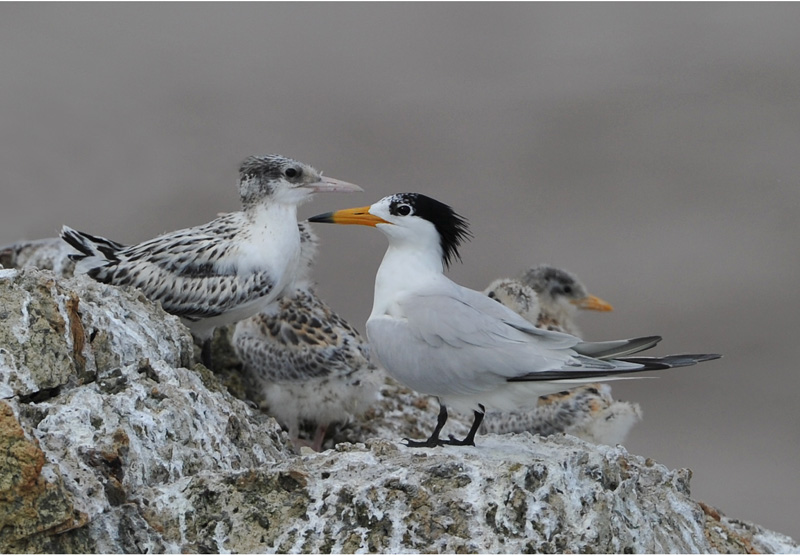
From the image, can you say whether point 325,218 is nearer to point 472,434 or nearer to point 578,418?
point 472,434

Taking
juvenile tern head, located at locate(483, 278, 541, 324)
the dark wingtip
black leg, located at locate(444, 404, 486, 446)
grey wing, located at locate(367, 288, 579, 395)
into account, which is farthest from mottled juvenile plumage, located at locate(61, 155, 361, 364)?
black leg, located at locate(444, 404, 486, 446)

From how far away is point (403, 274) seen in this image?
14.6ft

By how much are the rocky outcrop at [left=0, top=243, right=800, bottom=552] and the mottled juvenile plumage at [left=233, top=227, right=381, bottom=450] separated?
1.78m

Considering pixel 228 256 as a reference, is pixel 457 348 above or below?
below

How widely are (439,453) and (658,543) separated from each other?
2.61ft

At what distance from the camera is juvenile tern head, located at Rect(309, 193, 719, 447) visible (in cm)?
391

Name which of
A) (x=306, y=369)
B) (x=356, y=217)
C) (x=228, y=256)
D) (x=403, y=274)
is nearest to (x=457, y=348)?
(x=403, y=274)

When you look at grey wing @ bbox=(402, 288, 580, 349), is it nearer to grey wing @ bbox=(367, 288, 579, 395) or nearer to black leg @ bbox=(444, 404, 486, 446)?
A: grey wing @ bbox=(367, 288, 579, 395)

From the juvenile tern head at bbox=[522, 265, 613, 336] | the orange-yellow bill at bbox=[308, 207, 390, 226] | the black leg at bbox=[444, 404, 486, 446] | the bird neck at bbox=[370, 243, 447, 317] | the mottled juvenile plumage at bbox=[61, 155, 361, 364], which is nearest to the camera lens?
the black leg at bbox=[444, 404, 486, 446]

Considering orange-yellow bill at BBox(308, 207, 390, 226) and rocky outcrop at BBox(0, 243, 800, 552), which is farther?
orange-yellow bill at BBox(308, 207, 390, 226)

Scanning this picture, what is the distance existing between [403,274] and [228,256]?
156cm

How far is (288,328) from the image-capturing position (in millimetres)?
6219

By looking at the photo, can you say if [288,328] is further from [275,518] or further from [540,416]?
[275,518]

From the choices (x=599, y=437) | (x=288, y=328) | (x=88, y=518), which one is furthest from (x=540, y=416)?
(x=88, y=518)
